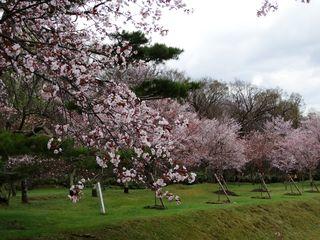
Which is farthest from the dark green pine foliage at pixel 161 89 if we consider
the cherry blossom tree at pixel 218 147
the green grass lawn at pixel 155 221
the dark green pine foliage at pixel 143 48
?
the cherry blossom tree at pixel 218 147

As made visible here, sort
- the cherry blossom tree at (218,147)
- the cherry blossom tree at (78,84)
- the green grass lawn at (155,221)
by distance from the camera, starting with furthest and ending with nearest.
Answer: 1. the cherry blossom tree at (218,147)
2. the green grass lawn at (155,221)
3. the cherry blossom tree at (78,84)

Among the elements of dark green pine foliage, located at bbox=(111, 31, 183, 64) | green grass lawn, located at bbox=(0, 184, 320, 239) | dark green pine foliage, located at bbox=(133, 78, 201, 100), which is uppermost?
dark green pine foliage, located at bbox=(111, 31, 183, 64)

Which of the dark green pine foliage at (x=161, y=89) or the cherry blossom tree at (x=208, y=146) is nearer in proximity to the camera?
the dark green pine foliage at (x=161, y=89)

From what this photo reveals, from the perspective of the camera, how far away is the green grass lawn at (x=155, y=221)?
37.7 ft

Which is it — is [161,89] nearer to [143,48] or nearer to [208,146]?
[143,48]

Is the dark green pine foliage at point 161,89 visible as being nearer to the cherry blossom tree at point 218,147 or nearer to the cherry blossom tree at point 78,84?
the cherry blossom tree at point 78,84

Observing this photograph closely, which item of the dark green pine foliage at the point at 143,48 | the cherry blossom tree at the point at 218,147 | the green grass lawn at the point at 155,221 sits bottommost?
the green grass lawn at the point at 155,221

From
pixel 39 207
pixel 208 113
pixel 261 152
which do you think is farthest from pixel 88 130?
pixel 208 113

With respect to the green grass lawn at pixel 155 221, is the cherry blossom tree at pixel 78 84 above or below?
above

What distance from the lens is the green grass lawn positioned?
37.7 ft

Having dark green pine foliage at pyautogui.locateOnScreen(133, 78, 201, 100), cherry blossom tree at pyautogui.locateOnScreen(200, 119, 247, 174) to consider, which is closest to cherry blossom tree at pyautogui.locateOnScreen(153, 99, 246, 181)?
cherry blossom tree at pyautogui.locateOnScreen(200, 119, 247, 174)

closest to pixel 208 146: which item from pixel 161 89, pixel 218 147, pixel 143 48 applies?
pixel 218 147

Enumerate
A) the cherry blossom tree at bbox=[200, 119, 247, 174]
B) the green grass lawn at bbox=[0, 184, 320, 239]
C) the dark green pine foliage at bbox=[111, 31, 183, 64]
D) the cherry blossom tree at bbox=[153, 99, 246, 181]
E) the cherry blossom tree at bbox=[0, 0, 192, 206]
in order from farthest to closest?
the cherry blossom tree at bbox=[200, 119, 247, 174], the cherry blossom tree at bbox=[153, 99, 246, 181], the green grass lawn at bbox=[0, 184, 320, 239], the dark green pine foliage at bbox=[111, 31, 183, 64], the cherry blossom tree at bbox=[0, 0, 192, 206]

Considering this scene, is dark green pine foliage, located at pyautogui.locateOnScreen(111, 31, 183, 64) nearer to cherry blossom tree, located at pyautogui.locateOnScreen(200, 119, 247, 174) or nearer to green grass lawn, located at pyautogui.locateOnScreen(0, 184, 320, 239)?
green grass lawn, located at pyautogui.locateOnScreen(0, 184, 320, 239)
